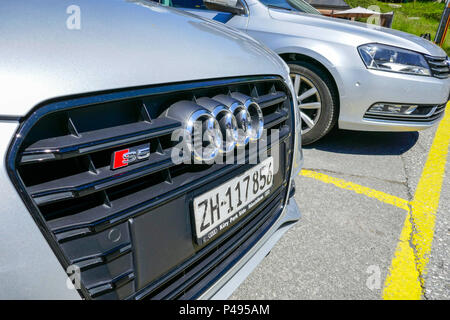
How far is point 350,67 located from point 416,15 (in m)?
20.1

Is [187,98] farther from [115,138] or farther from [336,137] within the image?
[336,137]

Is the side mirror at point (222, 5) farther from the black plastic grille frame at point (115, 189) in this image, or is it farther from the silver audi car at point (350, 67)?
the black plastic grille frame at point (115, 189)

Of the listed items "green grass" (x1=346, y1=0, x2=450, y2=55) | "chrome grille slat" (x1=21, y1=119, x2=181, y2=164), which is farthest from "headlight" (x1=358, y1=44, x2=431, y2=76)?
"green grass" (x1=346, y1=0, x2=450, y2=55)

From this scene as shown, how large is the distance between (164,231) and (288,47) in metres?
2.33

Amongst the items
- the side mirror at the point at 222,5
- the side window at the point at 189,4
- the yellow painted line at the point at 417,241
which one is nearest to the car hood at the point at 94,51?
the side mirror at the point at 222,5

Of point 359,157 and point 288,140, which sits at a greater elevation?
point 288,140

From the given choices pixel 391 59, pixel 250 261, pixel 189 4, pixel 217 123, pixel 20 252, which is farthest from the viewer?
pixel 189 4

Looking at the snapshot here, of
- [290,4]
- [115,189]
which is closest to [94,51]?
[115,189]

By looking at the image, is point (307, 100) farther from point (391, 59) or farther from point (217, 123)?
point (217, 123)

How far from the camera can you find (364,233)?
1867 mm

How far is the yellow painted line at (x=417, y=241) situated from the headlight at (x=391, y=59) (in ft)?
3.09

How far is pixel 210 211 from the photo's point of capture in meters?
0.94

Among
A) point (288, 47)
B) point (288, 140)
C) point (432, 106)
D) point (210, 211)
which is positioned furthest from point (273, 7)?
point (210, 211)

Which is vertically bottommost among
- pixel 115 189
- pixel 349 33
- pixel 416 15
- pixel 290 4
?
pixel 115 189
